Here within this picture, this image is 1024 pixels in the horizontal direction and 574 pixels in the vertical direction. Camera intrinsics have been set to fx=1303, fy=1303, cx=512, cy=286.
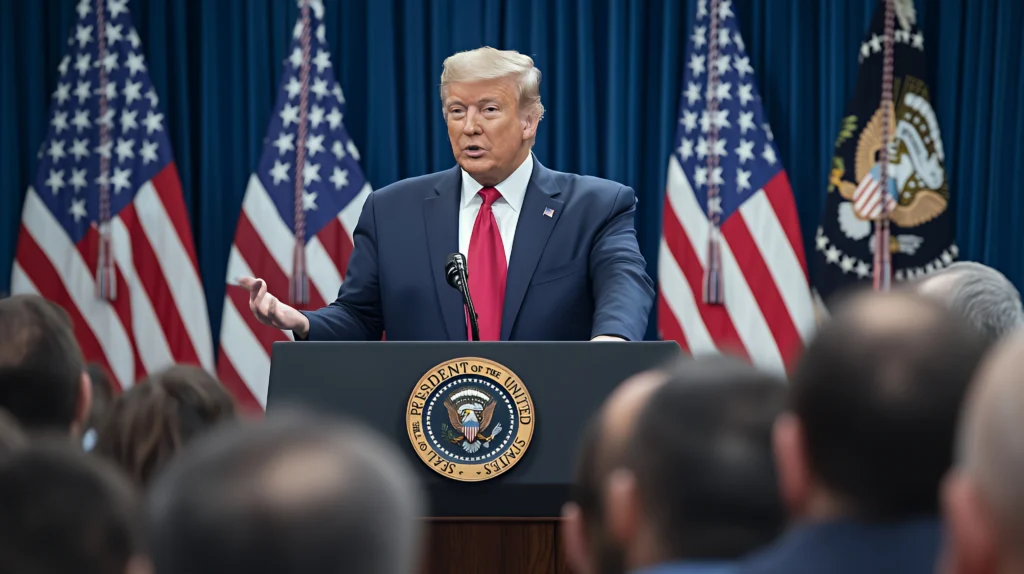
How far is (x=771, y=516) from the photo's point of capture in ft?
4.45

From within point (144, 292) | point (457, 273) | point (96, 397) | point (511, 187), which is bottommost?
point (144, 292)

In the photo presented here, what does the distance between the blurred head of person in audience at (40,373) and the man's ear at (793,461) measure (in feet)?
3.71

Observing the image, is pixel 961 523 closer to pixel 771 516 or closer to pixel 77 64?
pixel 771 516

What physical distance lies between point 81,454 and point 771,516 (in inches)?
27.1

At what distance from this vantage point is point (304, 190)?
6.42 metres

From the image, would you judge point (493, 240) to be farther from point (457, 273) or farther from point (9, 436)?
point (9, 436)

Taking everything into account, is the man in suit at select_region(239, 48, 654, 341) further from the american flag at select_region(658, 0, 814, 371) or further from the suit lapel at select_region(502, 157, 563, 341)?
the american flag at select_region(658, 0, 814, 371)

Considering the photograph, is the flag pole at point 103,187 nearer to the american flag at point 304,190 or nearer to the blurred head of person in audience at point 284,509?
the american flag at point 304,190

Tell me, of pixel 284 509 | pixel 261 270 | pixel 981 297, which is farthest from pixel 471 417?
pixel 261 270

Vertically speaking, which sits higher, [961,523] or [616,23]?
[616,23]

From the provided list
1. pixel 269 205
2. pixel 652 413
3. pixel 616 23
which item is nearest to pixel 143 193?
pixel 269 205

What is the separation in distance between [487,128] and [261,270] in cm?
274

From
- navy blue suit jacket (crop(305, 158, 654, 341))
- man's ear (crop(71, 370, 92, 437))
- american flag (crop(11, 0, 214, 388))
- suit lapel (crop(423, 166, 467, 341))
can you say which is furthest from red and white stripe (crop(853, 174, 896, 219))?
man's ear (crop(71, 370, 92, 437))

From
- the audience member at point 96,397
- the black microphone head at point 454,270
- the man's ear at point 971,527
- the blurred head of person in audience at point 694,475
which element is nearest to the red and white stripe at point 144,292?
the black microphone head at point 454,270
